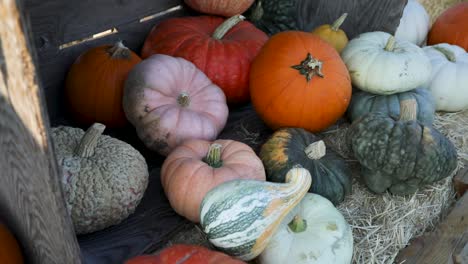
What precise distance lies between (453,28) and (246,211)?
7.30 ft

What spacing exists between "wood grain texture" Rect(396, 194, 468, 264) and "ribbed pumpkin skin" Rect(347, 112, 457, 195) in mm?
188

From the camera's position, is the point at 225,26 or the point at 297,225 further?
the point at 225,26

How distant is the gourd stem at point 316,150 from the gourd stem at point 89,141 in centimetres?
74

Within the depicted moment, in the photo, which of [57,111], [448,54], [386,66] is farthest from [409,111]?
[57,111]

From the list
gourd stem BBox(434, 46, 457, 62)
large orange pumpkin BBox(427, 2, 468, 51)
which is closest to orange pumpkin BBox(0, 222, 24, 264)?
gourd stem BBox(434, 46, 457, 62)

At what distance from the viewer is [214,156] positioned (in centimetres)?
158

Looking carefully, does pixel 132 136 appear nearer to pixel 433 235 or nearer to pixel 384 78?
pixel 384 78

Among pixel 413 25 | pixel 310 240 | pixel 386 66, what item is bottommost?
pixel 310 240

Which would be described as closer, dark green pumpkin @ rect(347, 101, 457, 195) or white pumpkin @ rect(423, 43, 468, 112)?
dark green pumpkin @ rect(347, 101, 457, 195)

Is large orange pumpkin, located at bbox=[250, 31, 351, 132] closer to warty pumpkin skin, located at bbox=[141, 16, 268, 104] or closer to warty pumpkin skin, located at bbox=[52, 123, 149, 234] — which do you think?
warty pumpkin skin, located at bbox=[141, 16, 268, 104]

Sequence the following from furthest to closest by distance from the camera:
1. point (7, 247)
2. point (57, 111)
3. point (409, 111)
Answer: point (57, 111)
point (409, 111)
point (7, 247)

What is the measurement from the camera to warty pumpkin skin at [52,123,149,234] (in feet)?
4.57

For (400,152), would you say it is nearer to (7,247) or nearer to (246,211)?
(246,211)

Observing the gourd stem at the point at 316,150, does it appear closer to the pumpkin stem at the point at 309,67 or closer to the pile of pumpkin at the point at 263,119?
the pile of pumpkin at the point at 263,119
